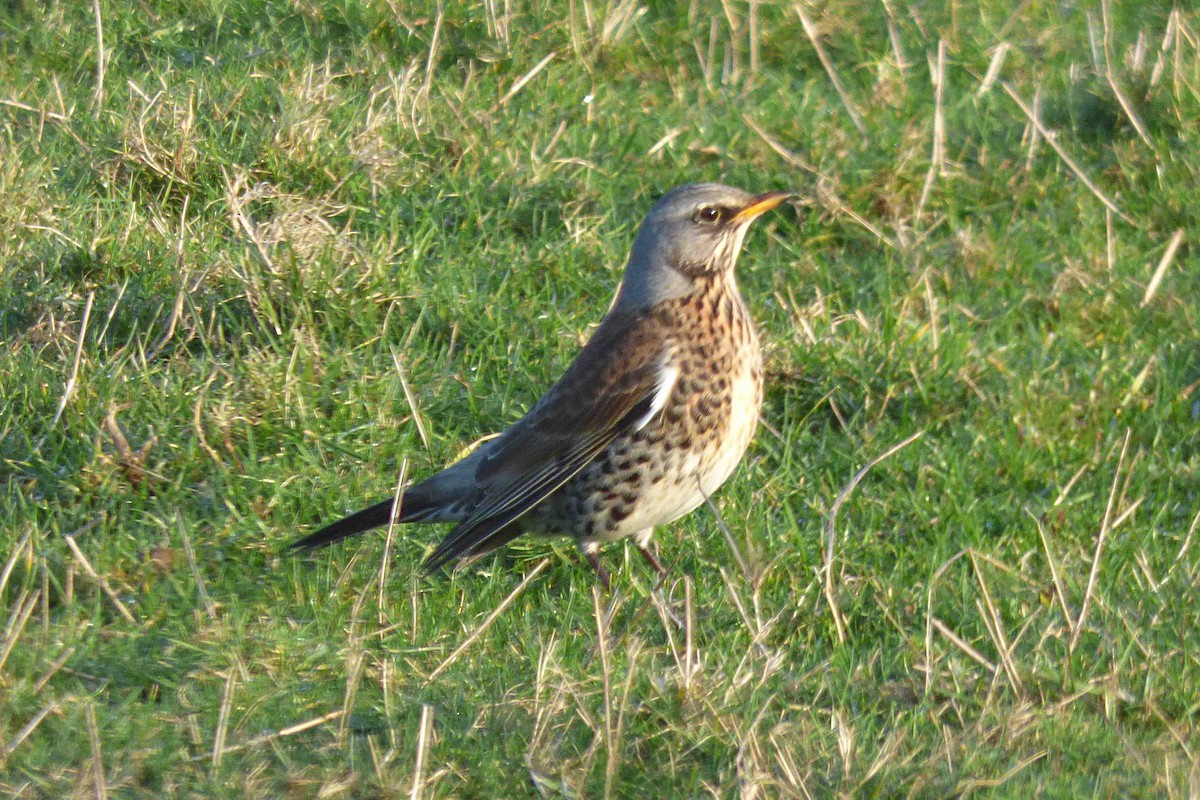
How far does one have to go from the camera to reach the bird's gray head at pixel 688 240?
16.1 ft

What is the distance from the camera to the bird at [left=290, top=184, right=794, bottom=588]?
15.2ft

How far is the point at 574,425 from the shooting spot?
15.5ft

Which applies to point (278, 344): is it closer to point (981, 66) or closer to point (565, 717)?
point (565, 717)

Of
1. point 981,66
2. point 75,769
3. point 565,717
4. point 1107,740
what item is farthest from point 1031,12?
point 75,769

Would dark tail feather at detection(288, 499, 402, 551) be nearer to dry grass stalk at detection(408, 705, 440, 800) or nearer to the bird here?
the bird

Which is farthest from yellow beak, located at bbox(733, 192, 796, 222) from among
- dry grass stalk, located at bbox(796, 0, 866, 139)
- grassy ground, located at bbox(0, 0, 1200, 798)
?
dry grass stalk, located at bbox(796, 0, 866, 139)

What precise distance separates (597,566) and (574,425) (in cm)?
41

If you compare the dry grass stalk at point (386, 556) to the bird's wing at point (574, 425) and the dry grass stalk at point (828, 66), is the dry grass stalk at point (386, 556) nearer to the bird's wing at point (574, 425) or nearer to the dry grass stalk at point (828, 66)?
the bird's wing at point (574, 425)

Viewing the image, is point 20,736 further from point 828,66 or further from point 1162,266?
point 828,66

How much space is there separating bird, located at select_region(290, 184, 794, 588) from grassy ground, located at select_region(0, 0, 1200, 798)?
0.17 meters

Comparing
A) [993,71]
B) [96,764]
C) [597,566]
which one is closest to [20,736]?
[96,764]

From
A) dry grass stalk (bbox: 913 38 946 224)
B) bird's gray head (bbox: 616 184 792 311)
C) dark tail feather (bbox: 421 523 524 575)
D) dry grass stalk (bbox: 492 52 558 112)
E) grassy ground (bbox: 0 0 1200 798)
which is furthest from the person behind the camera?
dry grass stalk (bbox: 492 52 558 112)

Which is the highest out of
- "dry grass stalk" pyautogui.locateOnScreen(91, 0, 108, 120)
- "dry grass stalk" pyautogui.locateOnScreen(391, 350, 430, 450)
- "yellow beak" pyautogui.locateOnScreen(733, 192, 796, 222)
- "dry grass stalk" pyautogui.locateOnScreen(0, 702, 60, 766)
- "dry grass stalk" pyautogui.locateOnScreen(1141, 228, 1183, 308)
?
"dry grass stalk" pyautogui.locateOnScreen(91, 0, 108, 120)

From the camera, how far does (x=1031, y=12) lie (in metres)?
7.66
